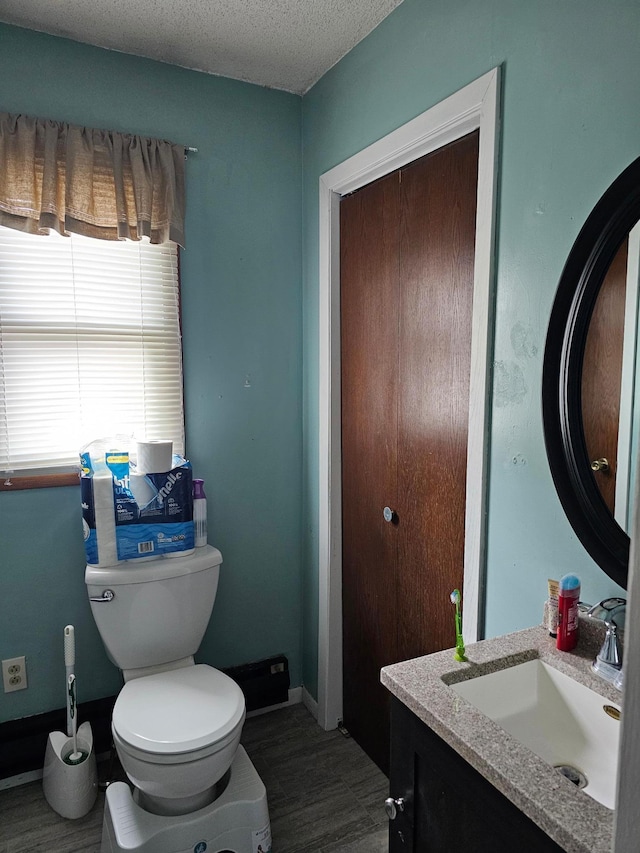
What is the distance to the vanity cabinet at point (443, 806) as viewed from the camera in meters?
0.87

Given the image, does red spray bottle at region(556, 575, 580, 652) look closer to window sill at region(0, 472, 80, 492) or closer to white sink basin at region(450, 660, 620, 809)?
white sink basin at region(450, 660, 620, 809)

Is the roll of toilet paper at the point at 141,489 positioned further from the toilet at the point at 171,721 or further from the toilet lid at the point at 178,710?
the toilet lid at the point at 178,710

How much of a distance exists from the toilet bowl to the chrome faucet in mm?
995

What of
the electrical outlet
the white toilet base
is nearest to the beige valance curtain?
the electrical outlet

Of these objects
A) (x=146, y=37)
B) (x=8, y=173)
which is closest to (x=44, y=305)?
(x=8, y=173)

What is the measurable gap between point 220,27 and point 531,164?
118 cm

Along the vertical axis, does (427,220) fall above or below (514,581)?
above

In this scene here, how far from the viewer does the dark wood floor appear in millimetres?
1779

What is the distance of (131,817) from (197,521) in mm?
889

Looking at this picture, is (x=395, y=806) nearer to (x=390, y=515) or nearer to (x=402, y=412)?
(x=390, y=515)

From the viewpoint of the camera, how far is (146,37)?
6.33 feet

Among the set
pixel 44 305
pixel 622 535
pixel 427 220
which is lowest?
pixel 622 535

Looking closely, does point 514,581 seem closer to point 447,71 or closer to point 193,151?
point 447,71

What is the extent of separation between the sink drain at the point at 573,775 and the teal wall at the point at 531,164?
0.33m
